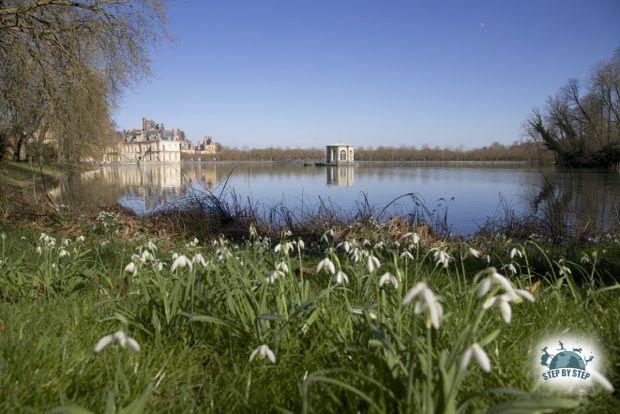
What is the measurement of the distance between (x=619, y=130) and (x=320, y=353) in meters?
51.8

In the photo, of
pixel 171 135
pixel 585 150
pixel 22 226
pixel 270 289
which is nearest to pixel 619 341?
pixel 270 289

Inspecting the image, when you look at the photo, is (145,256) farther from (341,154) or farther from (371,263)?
(341,154)

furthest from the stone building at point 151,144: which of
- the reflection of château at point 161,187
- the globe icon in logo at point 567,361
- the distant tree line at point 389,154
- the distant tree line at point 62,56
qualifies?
the globe icon in logo at point 567,361

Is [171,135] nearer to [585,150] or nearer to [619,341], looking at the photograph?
[585,150]

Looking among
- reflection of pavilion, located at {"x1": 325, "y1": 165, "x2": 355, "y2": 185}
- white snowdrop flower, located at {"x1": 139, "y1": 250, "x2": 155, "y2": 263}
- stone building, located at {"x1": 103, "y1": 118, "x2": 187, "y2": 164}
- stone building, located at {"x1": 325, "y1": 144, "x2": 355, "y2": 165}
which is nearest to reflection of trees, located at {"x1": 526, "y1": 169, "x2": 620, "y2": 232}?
white snowdrop flower, located at {"x1": 139, "y1": 250, "x2": 155, "y2": 263}

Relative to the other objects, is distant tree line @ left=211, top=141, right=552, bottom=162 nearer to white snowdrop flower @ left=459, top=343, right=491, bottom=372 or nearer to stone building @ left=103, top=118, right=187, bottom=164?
stone building @ left=103, top=118, right=187, bottom=164

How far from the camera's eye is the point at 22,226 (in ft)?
24.7

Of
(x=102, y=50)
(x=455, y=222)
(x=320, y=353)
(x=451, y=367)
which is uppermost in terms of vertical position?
(x=102, y=50)

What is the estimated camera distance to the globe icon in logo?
1.66 metres

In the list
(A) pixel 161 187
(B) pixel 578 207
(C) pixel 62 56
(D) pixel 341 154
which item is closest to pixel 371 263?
(C) pixel 62 56

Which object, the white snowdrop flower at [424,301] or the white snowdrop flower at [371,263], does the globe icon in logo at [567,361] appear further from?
the white snowdrop flower at [424,301]

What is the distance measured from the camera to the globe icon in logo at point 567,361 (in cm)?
166

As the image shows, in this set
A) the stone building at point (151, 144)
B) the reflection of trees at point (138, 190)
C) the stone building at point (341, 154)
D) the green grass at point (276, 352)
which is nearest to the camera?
the green grass at point (276, 352)

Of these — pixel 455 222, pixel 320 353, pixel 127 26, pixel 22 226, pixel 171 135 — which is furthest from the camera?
pixel 171 135
